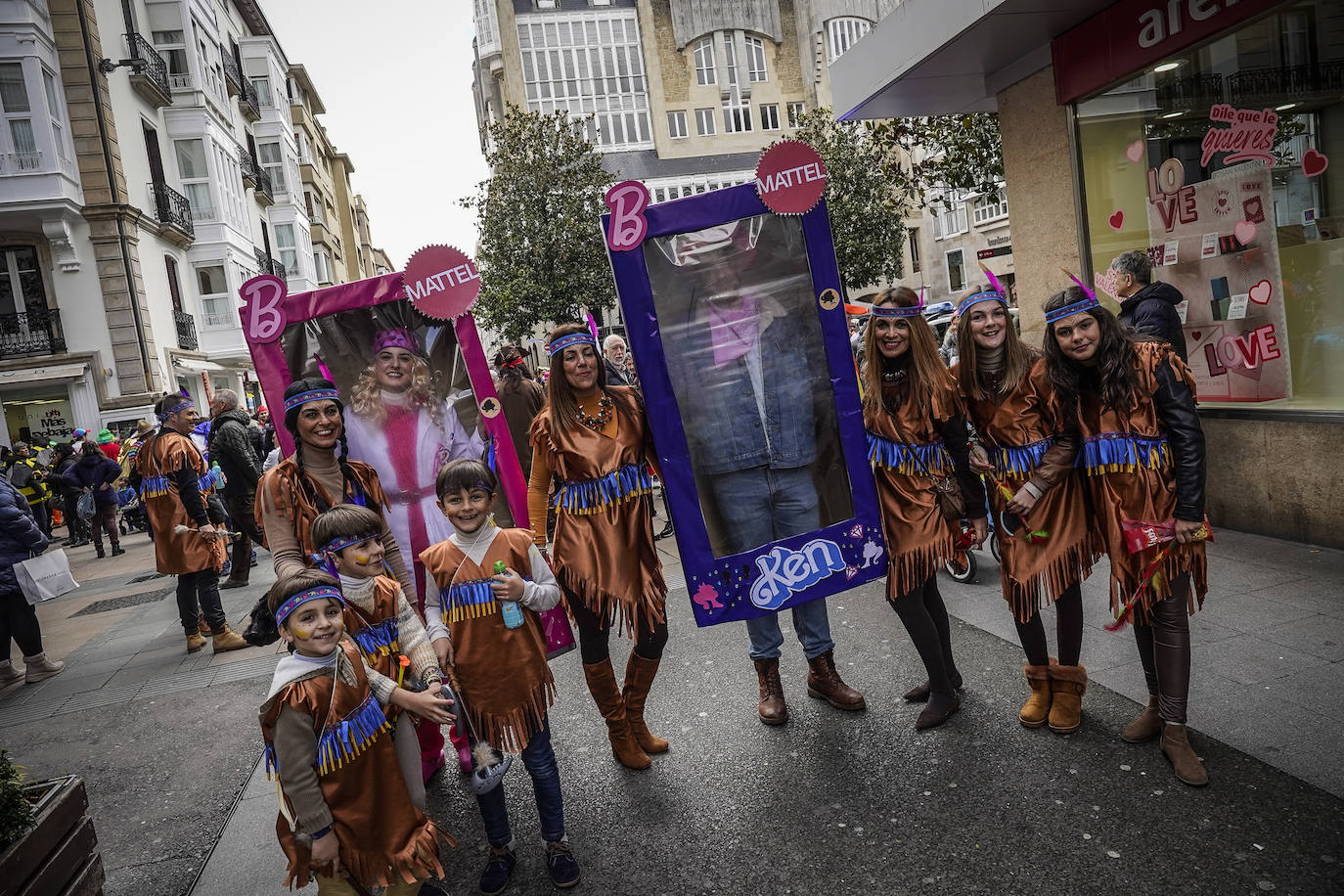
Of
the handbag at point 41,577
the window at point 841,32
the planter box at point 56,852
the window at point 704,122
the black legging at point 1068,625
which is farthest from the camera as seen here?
the window at point 841,32

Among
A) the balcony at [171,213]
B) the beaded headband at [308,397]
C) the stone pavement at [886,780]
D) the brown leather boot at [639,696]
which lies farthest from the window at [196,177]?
the brown leather boot at [639,696]

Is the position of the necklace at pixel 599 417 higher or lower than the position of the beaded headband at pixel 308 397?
lower

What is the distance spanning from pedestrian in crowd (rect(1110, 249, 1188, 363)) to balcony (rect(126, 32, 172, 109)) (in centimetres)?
2283

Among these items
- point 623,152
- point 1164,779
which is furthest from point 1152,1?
point 623,152

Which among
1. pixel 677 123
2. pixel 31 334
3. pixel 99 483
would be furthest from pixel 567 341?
pixel 677 123

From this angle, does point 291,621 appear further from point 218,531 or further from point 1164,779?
point 218,531

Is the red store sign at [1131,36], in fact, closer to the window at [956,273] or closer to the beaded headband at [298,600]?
the beaded headband at [298,600]

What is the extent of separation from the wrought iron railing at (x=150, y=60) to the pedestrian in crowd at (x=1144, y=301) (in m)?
23.0

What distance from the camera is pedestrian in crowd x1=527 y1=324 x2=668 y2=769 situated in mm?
3393

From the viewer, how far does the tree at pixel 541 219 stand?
79.1 ft

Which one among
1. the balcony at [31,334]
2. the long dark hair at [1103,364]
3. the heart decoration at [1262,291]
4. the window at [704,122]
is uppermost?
the window at [704,122]

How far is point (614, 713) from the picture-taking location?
3.62 meters

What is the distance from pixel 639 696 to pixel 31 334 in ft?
68.2

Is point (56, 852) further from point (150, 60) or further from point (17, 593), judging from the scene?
point (150, 60)
